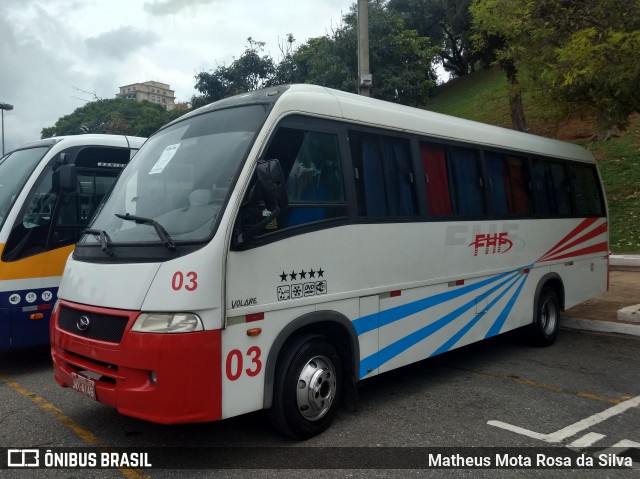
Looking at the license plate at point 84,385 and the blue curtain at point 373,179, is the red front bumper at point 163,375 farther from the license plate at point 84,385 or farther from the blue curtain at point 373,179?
the blue curtain at point 373,179

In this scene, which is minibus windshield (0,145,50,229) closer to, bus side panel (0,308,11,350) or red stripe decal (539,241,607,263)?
bus side panel (0,308,11,350)

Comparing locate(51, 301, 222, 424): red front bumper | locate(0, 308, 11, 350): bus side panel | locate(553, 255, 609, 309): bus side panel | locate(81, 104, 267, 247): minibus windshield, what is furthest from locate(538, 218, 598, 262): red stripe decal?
locate(0, 308, 11, 350): bus side panel

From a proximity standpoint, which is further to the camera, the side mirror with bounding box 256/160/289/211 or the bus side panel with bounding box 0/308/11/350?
the bus side panel with bounding box 0/308/11/350

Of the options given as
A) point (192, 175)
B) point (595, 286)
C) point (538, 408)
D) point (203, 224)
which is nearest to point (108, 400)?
point (203, 224)

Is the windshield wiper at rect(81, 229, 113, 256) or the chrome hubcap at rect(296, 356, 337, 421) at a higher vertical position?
the windshield wiper at rect(81, 229, 113, 256)

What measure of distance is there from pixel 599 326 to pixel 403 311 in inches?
188

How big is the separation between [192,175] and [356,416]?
2.62 meters

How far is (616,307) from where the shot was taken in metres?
10.1

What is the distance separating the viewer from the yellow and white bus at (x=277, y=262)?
4.00 m

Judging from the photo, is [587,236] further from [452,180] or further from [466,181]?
[452,180]

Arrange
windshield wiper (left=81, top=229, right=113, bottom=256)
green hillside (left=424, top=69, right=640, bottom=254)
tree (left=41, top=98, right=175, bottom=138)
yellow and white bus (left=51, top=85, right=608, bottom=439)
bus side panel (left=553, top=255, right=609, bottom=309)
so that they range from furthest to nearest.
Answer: tree (left=41, top=98, right=175, bottom=138), green hillside (left=424, top=69, right=640, bottom=254), bus side panel (left=553, top=255, right=609, bottom=309), windshield wiper (left=81, top=229, right=113, bottom=256), yellow and white bus (left=51, top=85, right=608, bottom=439)

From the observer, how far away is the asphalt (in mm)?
8641

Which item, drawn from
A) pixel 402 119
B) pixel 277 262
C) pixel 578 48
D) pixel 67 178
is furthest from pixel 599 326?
pixel 67 178

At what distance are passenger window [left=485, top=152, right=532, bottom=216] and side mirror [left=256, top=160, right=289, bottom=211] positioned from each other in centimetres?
369
